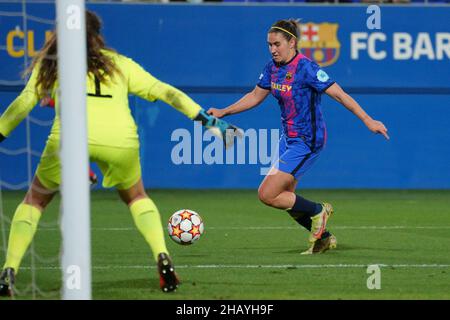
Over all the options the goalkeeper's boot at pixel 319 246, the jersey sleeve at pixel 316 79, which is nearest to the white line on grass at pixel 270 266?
the goalkeeper's boot at pixel 319 246

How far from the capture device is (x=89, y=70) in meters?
7.22

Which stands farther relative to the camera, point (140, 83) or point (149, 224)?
point (149, 224)

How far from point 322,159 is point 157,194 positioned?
2.71m

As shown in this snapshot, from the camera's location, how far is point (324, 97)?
57.4ft

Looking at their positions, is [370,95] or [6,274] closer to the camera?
[6,274]

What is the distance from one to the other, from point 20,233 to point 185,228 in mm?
2178

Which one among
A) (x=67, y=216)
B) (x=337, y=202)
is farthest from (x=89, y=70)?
(x=337, y=202)

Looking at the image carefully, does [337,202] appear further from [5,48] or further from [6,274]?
[6,274]

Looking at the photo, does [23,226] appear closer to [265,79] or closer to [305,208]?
[305,208]

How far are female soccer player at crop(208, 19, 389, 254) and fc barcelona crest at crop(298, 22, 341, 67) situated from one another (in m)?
7.20

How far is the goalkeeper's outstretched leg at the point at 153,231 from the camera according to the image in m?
7.33

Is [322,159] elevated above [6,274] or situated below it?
above

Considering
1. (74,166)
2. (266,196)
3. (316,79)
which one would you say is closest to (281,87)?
(316,79)

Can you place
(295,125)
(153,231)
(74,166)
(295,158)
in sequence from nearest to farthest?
(74,166), (153,231), (295,158), (295,125)
